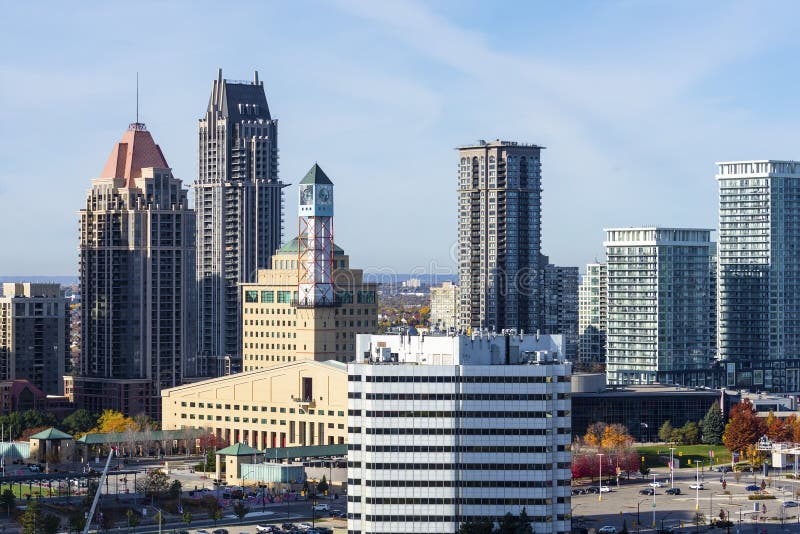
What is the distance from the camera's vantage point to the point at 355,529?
17675cm

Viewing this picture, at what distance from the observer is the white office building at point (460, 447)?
174 m

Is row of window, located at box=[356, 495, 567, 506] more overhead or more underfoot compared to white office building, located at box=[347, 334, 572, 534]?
more underfoot

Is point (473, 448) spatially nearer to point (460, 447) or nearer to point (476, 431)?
point (460, 447)

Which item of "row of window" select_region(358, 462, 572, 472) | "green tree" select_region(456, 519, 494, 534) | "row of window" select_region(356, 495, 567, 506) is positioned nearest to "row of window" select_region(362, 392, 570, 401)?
"row of window" select_region(358, 462, 572, 472)

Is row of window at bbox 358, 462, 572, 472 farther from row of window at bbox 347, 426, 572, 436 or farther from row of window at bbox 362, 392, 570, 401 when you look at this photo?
row of window at bbox 362, 392, 570, 401

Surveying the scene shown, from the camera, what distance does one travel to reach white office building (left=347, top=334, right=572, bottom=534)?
174 meters

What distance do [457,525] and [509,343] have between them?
19.1 m

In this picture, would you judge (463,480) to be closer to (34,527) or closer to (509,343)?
(509,343)

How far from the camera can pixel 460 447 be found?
175 m

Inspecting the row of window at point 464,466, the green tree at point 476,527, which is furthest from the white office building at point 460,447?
the green tree at point 476,527

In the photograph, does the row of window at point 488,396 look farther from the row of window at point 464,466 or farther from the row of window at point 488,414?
the row of window at point 464,466

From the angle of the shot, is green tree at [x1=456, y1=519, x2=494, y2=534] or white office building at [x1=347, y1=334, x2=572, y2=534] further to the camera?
white office building at [x1=347, y1=334, x2=572, y2=534]

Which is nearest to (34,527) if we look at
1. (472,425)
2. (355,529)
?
A: (355,529)

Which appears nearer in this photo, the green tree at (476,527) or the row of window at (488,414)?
the green tree at (476,527)
